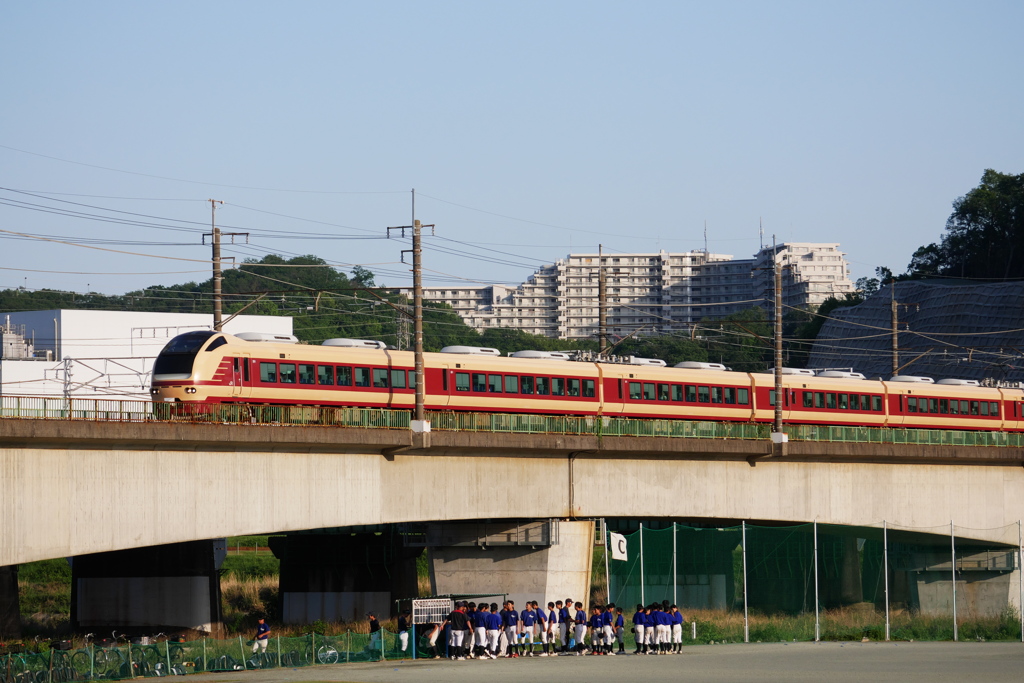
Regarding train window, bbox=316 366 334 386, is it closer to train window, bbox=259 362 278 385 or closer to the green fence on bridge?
train window, bbox=259 362 278 385

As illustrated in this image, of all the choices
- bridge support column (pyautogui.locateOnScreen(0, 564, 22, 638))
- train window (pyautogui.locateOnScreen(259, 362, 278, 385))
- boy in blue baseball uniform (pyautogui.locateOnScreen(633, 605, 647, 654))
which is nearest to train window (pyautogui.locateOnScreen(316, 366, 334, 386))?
train window (pyautogui.locateOnScreen(259, 362, 278, 385))

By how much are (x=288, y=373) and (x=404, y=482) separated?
5.44m

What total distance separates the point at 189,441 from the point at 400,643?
303 inches

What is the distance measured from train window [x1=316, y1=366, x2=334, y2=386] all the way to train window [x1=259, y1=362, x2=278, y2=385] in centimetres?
148

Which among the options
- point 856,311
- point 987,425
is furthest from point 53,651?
point 856,311

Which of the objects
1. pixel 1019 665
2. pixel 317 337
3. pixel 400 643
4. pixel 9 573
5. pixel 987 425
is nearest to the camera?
pixel 1019 665

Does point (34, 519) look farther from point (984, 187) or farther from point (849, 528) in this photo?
point (984, 187)

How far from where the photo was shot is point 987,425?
63250 millimetres

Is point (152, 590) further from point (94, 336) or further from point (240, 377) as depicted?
point (94, 336)

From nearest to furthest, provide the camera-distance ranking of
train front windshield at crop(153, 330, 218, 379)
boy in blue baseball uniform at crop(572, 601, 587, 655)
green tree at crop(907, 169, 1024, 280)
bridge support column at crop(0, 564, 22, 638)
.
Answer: boy in blue baseball uniform at crop(572, 601, 587, 655), train front windshield at crop(153, 330, 218, 379), bridge support column at crop(0, 564, 22, 638), green tree at crop(907, 169, 1024, 280)

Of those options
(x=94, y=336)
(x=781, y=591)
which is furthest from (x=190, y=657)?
(x=94, y=336)

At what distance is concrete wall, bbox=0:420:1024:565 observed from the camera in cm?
2970

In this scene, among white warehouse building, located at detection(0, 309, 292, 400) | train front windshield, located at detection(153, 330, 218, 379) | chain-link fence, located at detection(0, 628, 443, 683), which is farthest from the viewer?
white warehouse building, located at detection(0, 309, 292, 400)

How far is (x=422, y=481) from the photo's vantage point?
38938 millimetres
